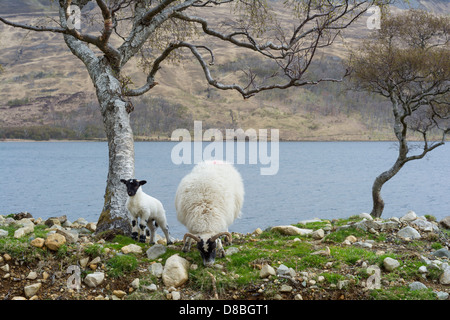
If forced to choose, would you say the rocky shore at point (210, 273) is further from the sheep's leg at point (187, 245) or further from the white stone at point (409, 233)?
the white stone at point (409, 233)

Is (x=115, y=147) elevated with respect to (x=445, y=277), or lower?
elevated

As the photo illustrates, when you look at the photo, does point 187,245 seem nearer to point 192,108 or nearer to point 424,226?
point 424,226

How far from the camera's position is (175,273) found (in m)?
6.75

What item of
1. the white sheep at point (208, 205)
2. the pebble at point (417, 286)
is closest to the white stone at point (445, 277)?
the pebble at point (417, 286)

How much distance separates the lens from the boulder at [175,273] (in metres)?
6.66

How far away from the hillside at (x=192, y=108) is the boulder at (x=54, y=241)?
104 m

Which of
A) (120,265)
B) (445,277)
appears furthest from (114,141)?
(445,277)

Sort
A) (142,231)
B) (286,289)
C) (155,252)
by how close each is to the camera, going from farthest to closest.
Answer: (142,231)
(155,252)
(286,289)

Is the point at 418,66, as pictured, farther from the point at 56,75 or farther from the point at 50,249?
the point at 56,75

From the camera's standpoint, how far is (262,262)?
24.5 ft

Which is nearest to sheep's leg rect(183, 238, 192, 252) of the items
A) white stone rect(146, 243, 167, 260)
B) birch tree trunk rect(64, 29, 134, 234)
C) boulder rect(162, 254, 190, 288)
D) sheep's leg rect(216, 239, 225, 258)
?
white stone rect(146, 243, 167, 260)

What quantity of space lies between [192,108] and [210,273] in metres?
125
